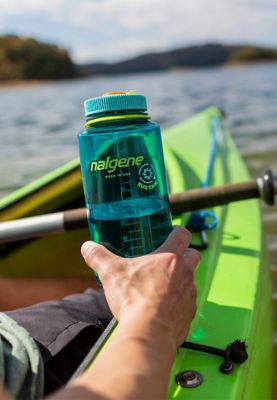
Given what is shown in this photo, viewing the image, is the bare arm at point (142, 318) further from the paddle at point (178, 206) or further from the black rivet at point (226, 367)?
the paddle at point (178, 206)

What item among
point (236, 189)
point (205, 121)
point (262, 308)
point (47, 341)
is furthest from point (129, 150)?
point (205, 121)

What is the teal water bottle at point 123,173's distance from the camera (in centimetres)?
95

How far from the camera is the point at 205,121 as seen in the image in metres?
3.42

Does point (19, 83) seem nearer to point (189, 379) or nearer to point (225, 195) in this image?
point (225, 195)

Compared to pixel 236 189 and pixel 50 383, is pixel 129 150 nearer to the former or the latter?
pixel 50 383

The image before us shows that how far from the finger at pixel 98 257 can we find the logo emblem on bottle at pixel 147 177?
0.15 meters

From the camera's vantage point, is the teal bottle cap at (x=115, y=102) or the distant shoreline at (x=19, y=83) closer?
the teal bottle cap at (x=115, y=102)

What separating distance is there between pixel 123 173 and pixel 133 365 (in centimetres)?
36

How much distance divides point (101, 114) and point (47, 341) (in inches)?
15.8

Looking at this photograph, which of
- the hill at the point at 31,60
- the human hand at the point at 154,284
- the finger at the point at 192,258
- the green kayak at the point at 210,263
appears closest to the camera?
the human hand at the point at 154,284

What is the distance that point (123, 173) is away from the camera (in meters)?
0.95

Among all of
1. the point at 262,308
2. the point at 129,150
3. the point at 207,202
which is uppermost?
the point at 129,150

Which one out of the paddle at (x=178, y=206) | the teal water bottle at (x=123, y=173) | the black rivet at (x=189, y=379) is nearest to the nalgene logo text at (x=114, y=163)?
the teal water bottle at (x=123, y=173)

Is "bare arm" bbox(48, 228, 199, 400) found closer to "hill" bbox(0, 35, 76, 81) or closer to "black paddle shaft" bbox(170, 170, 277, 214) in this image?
"black paddle shaft" bbox(170, 170, 277, 214)
